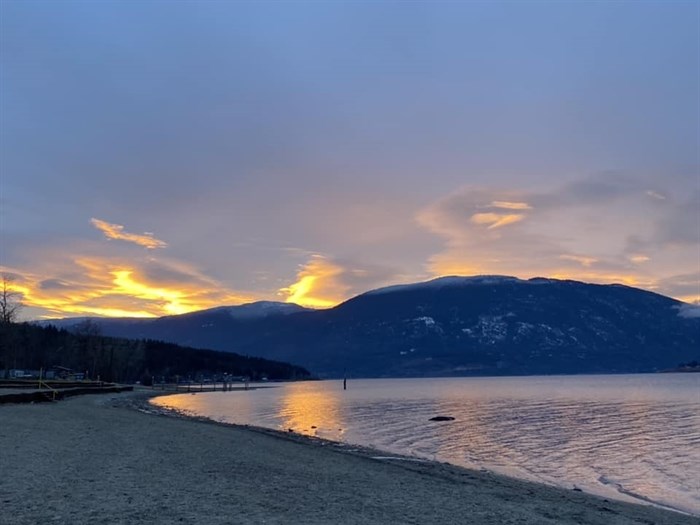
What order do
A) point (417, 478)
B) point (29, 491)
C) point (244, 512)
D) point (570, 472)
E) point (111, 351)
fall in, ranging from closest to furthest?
1. point (244, 512)
2. point (29, 491)
3. point (417, 478)
4. point (570, 472)
5. point (111, 351)

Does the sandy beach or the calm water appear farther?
the calm water

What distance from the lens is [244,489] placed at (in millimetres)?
14234

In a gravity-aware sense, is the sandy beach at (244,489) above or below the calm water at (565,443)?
above

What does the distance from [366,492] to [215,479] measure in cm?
372

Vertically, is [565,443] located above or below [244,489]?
below

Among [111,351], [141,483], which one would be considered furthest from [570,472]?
[111,351]

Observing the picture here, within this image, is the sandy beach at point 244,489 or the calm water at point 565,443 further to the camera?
the calm water at point 565,443

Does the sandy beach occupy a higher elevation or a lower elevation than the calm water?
higher

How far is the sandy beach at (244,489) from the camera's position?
11.4 meters

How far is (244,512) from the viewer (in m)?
11.5

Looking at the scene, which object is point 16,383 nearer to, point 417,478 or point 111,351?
point 417,478

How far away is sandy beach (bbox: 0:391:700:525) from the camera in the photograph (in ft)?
37.4

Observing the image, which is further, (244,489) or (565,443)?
(565,443)

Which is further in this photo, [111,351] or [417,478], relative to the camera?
[111,351]
